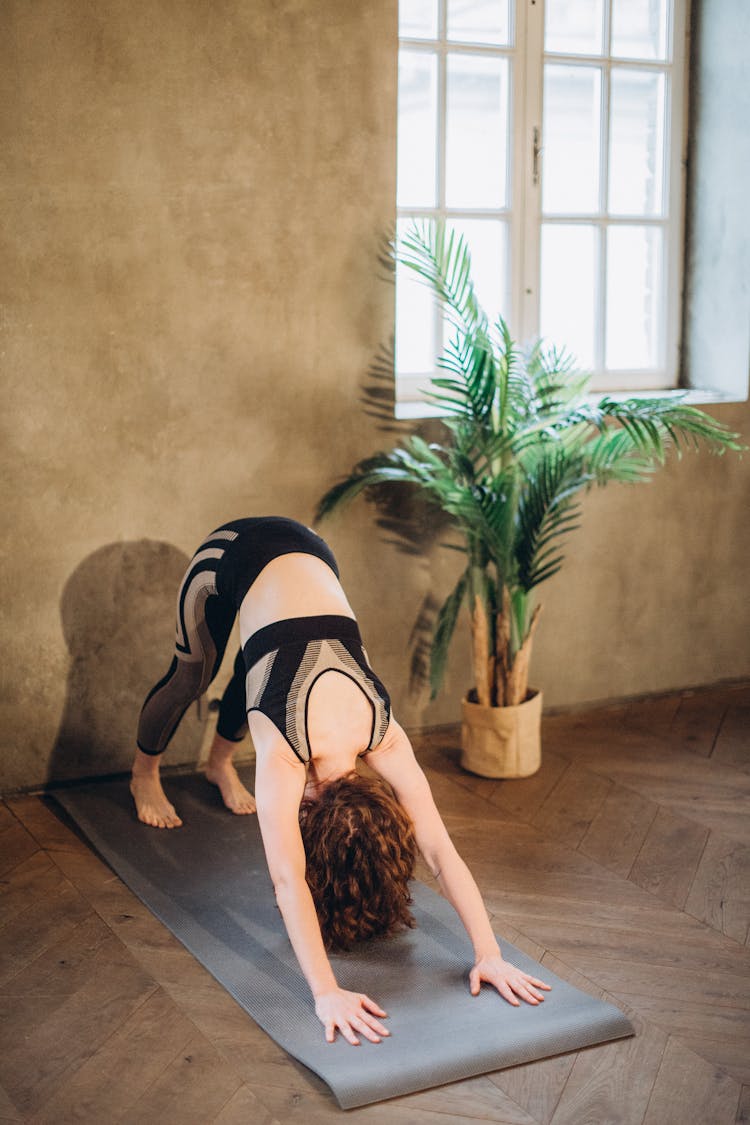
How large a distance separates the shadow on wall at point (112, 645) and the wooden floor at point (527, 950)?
0.24 m

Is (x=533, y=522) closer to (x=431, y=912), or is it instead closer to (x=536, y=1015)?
(x=431, y=912)

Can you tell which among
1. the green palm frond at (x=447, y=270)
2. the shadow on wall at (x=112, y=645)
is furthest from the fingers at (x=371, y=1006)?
the green palm frond at (x=447, y=270)

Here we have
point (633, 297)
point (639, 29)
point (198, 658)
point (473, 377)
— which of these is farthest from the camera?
point (633, 297)

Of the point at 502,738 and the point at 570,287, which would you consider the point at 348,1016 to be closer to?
the point at 502,738

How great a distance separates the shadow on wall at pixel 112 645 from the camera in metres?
3.83

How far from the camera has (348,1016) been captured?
2.51 metres

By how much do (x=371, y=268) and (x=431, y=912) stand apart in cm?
203

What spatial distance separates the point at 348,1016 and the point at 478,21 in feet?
10.8

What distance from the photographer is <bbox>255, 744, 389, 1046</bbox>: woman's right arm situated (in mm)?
2508

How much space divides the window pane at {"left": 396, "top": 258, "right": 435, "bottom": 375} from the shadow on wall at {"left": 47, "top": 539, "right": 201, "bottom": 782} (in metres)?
1.08

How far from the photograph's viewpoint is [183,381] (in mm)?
3826

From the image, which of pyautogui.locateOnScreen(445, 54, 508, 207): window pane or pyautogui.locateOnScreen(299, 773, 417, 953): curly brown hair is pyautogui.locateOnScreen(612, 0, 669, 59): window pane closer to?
pyautogui.locateOnScreen(445, 54, 508, 207): window pane

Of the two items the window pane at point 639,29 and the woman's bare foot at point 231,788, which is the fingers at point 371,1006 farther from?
the window pane at point 639,29

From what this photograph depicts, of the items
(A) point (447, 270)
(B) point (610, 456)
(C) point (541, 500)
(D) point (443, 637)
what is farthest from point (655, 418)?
(D) point (443, 637)
